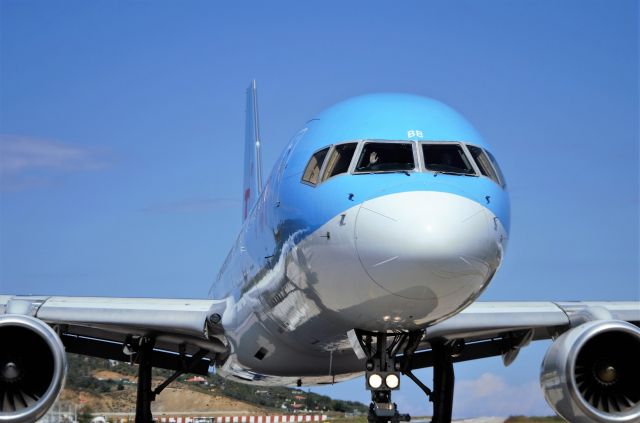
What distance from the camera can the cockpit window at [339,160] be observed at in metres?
12.0

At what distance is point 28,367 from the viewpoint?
15.1m

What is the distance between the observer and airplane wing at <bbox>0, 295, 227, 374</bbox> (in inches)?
671

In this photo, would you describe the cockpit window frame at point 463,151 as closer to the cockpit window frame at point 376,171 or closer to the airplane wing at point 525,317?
the cockpit window frame at point 376,171

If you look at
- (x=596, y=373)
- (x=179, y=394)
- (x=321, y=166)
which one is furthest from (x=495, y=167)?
(x=179, y=394)

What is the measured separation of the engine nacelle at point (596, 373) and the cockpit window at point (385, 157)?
4909 millimetres

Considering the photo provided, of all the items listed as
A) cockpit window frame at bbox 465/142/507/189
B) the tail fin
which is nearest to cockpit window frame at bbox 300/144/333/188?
cockpit window frame at bbox 465/142/507/189

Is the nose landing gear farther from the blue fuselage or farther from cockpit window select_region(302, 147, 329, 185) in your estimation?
cockpit window select_region(302, 147, 329, 185)

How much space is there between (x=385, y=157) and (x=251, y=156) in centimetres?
2045

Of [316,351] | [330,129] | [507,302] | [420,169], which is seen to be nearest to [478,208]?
[420,169]

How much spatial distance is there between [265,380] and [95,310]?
10.8ft

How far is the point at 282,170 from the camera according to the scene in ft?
45.7

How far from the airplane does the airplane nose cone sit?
16mm

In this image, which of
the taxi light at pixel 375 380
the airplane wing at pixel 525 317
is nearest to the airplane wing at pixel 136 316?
the airplane wing at pixel 525 317

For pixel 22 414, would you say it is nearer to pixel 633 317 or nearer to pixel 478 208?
pixel 478 208
